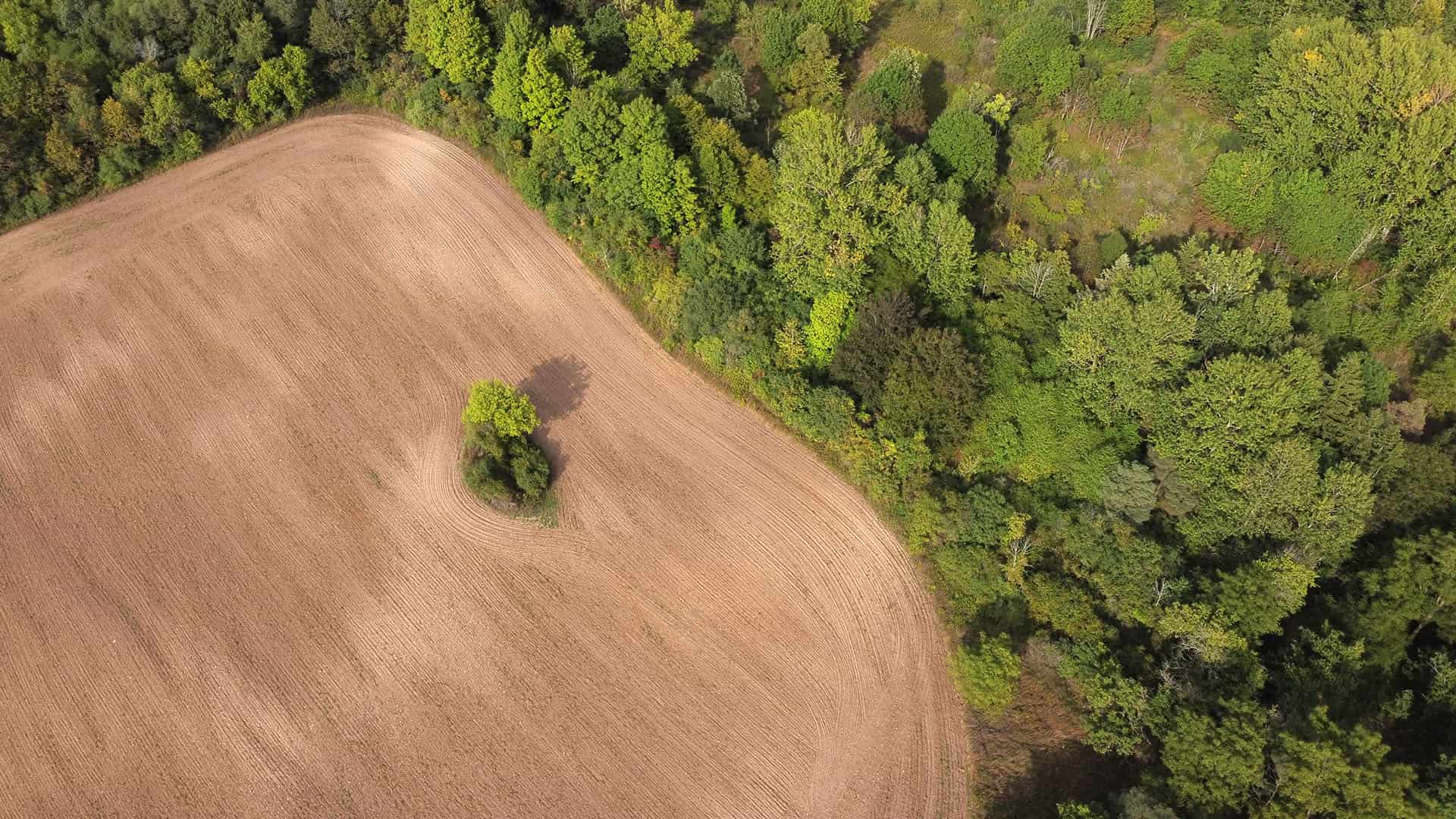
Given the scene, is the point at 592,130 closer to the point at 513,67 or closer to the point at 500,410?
the point at 513,67

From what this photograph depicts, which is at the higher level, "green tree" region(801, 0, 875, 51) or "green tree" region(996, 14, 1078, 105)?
"green tree" region(996, 14, 1078, 105)

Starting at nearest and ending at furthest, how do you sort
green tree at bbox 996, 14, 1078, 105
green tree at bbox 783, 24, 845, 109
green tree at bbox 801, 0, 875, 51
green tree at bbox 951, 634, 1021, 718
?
1. green tree at bbox 951, 634, 1021, 718
2. green tree at bbox 783, 24, 845, 109
3. green tree at bbox 996, 14, 1078, 105
4. green tree at bbox 801, 0, 875, 51

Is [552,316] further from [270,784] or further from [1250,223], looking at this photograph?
[1250,223]

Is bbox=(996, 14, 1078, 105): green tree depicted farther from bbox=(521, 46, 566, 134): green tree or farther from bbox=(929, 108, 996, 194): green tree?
bbox=(521, 46, 566, 134): green tree

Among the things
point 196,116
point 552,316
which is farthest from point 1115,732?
point 196,116

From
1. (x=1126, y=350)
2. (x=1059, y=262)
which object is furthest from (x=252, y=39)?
(x=1126, y=350)

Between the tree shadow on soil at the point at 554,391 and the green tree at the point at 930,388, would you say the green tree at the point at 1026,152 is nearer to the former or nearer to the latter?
the green tree at the point at 930,388

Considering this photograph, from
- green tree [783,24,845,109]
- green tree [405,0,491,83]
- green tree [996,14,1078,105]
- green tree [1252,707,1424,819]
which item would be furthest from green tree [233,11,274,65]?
green tree [1252,707,1424,819]
